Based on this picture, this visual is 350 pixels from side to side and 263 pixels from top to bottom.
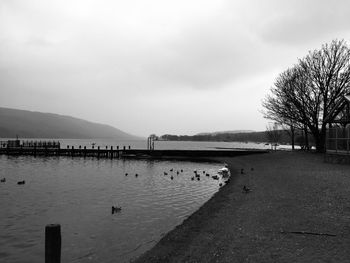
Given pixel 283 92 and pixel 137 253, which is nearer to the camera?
pixel 137 253

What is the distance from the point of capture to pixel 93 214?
18.1 meters

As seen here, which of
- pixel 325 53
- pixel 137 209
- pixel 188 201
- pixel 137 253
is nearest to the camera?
pixel 137 253

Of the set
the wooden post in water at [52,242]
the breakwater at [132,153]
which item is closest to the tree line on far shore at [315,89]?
the breakwater at [132,153]

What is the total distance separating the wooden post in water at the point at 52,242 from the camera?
22.2 ft

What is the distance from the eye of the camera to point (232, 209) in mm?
15555

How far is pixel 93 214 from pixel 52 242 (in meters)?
11.8

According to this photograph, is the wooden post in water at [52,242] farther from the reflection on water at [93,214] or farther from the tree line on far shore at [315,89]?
the tree line on far shore at [315,89]

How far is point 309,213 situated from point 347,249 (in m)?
4.32

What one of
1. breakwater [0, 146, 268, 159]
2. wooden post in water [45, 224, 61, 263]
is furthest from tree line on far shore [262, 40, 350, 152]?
wooden post in water [45, 224, 61, 263]

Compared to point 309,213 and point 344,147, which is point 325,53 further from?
point 309,213

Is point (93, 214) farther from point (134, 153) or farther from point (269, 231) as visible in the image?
point (134, 153)

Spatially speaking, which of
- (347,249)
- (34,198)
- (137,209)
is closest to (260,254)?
(347,249)

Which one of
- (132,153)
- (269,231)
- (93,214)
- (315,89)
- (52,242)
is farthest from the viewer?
(132,153)

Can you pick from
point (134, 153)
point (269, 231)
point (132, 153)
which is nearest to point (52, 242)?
point (269, 231)
